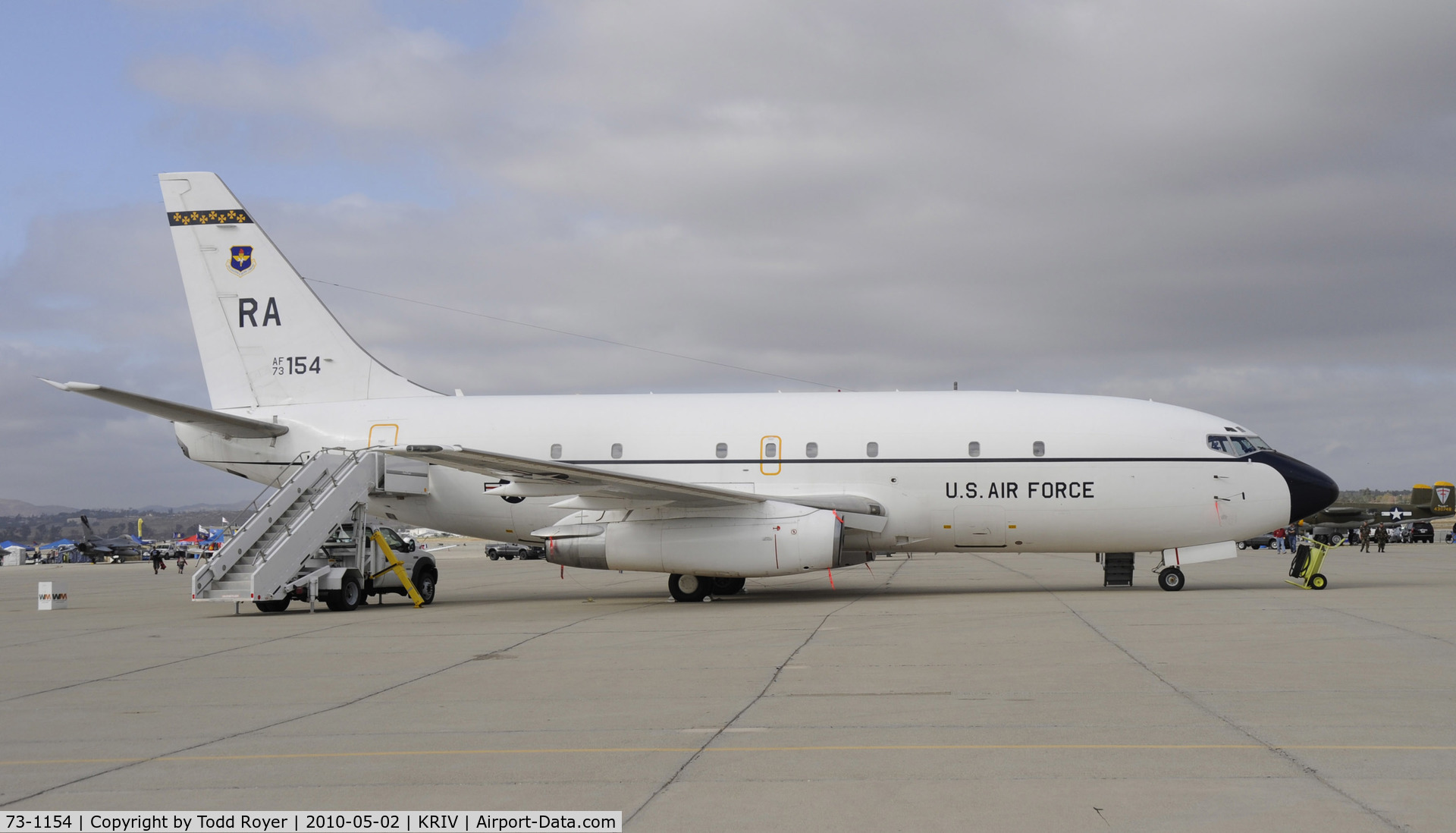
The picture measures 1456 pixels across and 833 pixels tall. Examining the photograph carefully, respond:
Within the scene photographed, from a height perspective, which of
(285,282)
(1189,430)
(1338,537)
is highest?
(285,282)

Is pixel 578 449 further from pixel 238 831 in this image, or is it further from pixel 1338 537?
pixel 1338 537

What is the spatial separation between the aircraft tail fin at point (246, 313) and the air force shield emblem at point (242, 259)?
16mm

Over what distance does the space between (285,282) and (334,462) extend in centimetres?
456

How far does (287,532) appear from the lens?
19266 millimetres

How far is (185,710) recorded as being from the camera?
922cm

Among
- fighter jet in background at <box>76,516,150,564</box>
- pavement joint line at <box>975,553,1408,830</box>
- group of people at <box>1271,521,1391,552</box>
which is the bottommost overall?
fighter jet in background at <box>76,516,150,564</box>

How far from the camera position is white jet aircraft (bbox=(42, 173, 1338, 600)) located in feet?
63.3

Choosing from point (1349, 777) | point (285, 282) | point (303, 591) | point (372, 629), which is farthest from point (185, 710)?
point (285, 282)

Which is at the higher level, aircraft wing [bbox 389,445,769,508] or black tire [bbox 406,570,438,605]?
aircraft wing [bbox 389,445,769,508]

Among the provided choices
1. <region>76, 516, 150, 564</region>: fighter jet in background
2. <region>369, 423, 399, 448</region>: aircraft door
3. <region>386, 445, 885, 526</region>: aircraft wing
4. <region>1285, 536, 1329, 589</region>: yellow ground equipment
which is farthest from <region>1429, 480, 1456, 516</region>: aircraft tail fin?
<region>76, 516, 150, 564</region>: fighter jet in background

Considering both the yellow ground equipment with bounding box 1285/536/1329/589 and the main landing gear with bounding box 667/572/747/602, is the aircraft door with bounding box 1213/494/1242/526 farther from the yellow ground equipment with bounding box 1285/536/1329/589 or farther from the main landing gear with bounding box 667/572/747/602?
the main landing gear with bounding box 667/572/747/602

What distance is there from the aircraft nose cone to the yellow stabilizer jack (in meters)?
16.2

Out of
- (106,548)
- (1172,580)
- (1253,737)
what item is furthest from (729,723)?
(106,548)

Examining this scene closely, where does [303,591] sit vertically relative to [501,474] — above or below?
Result: below
